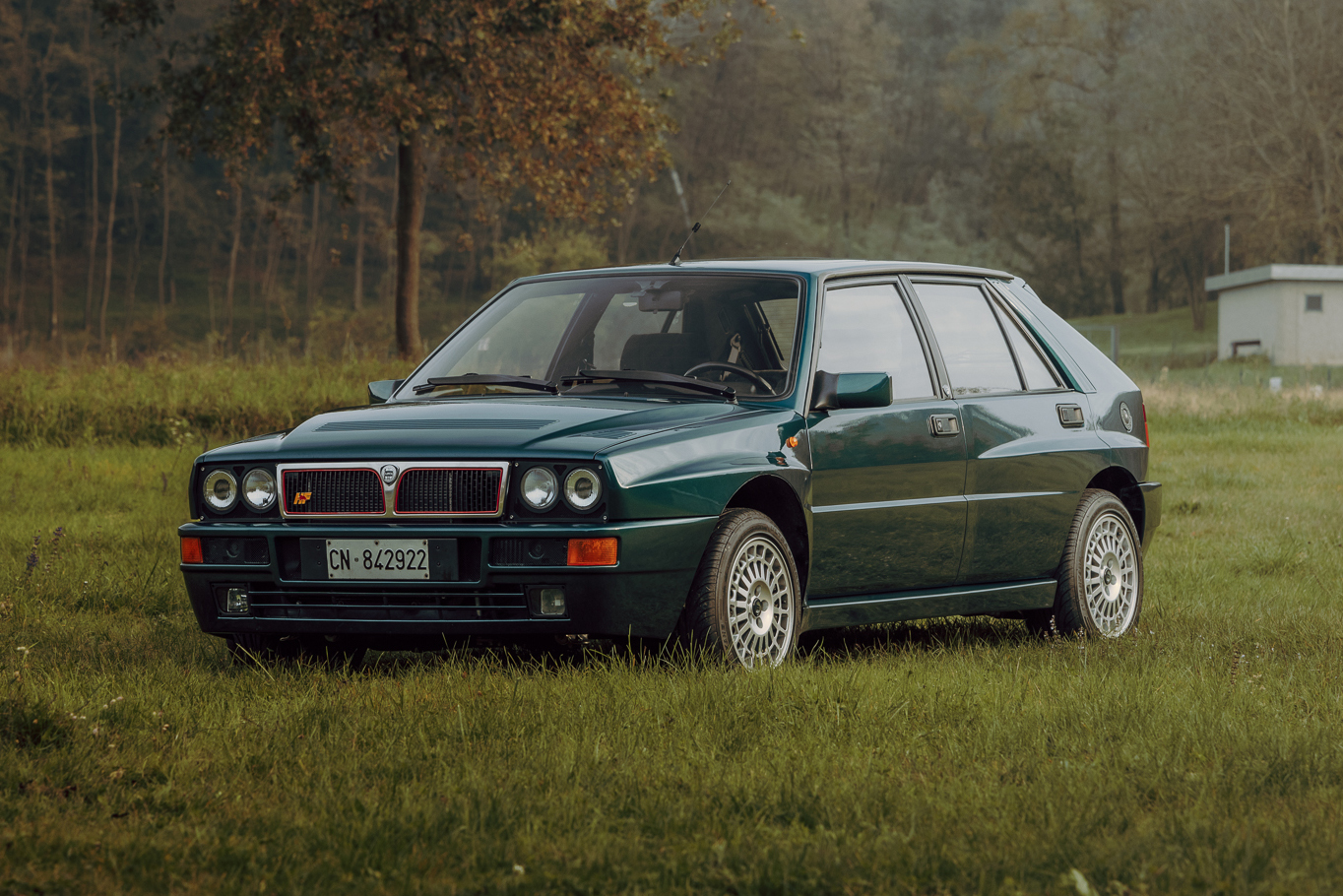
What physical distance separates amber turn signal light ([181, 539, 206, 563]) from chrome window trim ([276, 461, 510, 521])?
16.0 inches

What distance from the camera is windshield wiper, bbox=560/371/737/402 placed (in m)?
6.39

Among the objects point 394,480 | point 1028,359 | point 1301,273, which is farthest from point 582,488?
point 1301,273

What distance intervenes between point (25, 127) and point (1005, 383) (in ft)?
277

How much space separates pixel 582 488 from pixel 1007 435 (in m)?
2.55

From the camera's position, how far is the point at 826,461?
6.42m

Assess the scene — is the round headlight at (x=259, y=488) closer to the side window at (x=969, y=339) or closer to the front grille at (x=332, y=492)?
the front grille at (x=332, y=492)

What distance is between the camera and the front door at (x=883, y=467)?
647 cm

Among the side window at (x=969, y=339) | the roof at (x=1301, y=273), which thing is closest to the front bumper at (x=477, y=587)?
the side window at (x=969, y=339)

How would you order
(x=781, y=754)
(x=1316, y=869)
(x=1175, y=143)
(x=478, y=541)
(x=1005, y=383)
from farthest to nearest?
(x=1175, y=143), (x=1005, y=383), (x=478, y=541), (x=781, y=754), (x=1316, y=869)

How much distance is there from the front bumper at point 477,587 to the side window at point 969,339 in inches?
77.9

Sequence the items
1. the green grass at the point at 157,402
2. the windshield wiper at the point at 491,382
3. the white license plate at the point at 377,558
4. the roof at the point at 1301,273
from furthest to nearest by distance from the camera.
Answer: the roof at the point at 1301,273 → the green grass at the point at 157,402 → the windshield wiper at the point at 491,382 → the white license plate at the point at 377,558

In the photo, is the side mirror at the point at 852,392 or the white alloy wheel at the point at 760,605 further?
the side mirror at the point at 852,392

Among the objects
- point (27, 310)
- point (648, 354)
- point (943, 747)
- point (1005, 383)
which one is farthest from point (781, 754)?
point (27, 310)

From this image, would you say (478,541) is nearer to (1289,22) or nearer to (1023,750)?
(1023,750)
